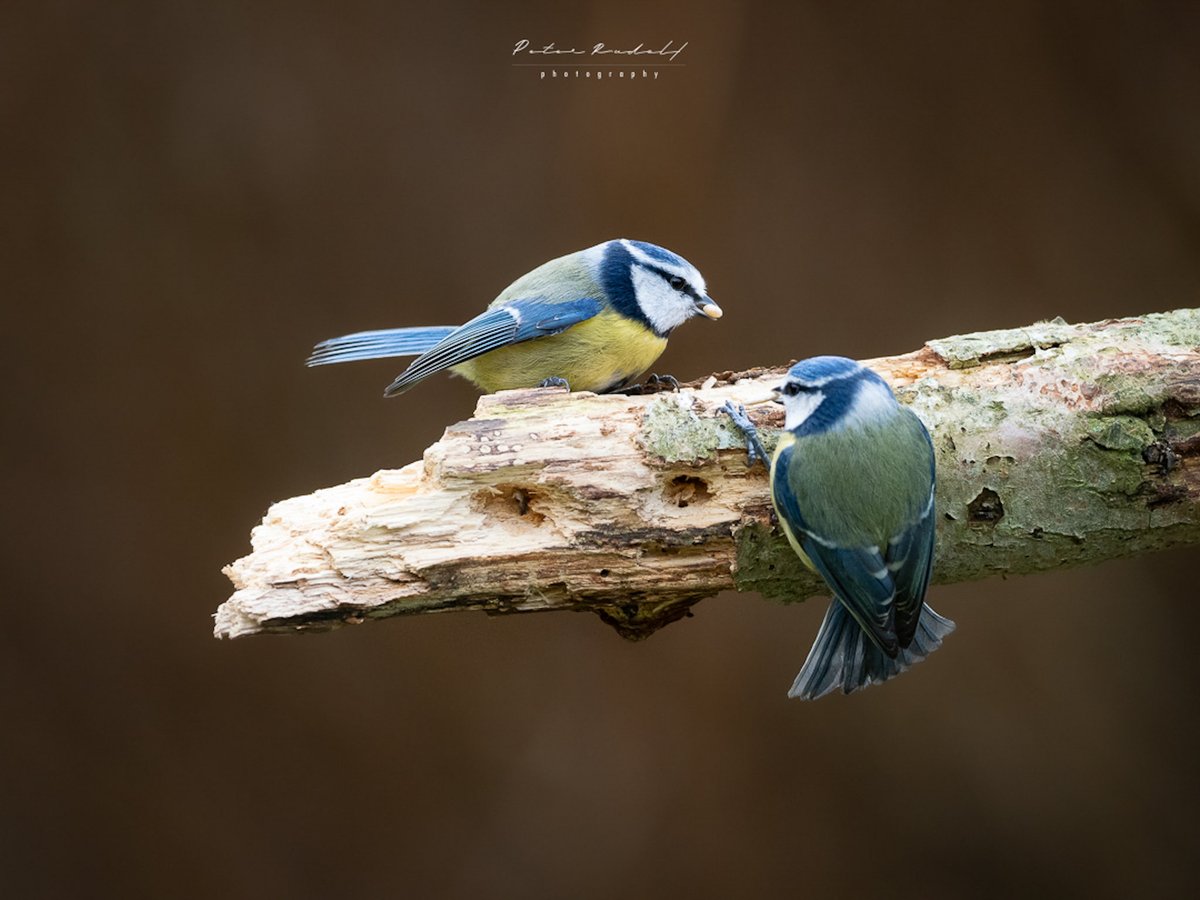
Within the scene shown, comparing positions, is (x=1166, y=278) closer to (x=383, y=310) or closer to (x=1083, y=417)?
(x=1083, y=417)

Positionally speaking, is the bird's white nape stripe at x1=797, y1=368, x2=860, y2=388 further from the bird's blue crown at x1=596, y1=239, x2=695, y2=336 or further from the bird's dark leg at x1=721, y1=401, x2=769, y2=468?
the bird's blue crown at x1=596, y1=239, x2=695, y2=336

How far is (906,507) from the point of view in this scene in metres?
1.73

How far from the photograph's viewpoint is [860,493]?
1724 millimetres

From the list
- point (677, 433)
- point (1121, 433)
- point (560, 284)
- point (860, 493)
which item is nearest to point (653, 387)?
point (560, 284)

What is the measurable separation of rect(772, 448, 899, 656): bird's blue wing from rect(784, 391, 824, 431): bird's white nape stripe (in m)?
0.06

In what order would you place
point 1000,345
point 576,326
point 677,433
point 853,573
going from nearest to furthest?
point 853,573 < point 677,433 < point 1000,345 < point 576,326

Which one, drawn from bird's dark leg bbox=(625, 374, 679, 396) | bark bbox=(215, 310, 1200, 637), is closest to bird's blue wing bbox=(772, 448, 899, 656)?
bark bbox=(215, 310, 1200, 637)

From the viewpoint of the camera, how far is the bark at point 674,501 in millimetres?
1822

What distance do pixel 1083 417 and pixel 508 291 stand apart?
106cm

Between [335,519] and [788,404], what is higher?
[788,404]

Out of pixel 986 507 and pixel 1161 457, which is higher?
pixel 1161 457

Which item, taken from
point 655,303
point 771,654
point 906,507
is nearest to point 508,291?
point 655,303

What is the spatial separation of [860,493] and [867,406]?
0.48 feet

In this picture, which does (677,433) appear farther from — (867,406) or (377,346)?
(377,346)
